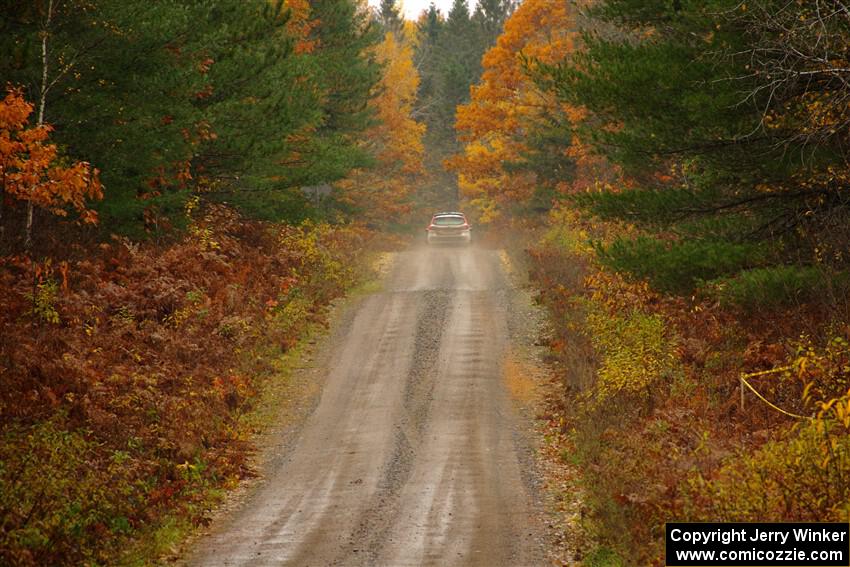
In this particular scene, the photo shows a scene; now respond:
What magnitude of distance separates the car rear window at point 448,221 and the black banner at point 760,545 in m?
31.4

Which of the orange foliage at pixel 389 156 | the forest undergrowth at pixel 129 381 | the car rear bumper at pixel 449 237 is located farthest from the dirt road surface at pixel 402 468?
the orange foliage at pixel 389 156

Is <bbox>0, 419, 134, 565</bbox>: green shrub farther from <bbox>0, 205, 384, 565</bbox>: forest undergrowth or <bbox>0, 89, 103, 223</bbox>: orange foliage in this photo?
<bbox>0, 89, 103, 223</bbox>: orange foliage

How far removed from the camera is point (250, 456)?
13867 millimetres

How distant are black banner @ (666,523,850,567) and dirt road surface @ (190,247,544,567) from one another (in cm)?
183

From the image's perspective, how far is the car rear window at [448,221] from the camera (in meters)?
39.7

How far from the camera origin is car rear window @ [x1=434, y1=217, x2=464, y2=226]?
39.7 meters

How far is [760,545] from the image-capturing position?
8.25 m

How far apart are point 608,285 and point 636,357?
14.5ft

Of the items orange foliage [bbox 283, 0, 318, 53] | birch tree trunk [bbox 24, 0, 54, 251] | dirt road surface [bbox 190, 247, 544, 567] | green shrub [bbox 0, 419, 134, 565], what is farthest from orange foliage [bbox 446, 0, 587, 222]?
green shrub [bbox 0, 419, 134, 565]

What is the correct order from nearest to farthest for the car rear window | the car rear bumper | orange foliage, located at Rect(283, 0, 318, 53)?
1. orange foliage, located at Rect(283, 0, 318, 53)
2. the car rear bumper
3. the car rear window

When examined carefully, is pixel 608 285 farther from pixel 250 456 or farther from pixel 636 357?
pixel 250 456

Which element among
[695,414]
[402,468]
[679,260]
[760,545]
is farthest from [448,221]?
[760,545]

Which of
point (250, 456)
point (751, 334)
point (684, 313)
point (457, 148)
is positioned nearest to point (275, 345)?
point (250, 456)

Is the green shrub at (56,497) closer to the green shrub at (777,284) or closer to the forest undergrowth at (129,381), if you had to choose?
the forest undergrowth at (129,381)
